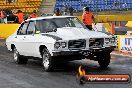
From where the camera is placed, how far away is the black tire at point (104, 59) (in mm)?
12644

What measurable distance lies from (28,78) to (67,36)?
1.79 metres

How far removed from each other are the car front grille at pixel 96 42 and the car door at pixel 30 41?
1.94 metres

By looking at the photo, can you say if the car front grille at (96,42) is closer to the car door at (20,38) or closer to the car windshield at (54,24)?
the car windshield at (54,24)

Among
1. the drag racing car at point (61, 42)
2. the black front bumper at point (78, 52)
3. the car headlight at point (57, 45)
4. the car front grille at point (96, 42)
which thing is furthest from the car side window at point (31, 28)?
the car front grille at point (96, 42)

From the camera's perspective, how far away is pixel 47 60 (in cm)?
1220

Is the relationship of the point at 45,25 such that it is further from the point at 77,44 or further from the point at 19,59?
the point at 19,59

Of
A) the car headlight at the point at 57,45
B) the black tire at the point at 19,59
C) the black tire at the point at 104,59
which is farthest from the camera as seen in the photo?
the black tire at the point at 19,59

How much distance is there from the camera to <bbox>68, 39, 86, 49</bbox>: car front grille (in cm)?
1176

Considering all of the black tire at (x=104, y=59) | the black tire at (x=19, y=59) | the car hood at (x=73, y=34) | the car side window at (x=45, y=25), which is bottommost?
the black tire at (x=19, y=59)

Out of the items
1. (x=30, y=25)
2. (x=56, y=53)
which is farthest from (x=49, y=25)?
(x=56, y=53)

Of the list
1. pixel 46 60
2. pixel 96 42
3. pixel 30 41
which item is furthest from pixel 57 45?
pixel 30 41

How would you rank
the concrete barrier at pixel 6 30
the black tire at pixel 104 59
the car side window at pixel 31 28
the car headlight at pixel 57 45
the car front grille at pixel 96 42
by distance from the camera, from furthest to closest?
the concrete barrier at pixel 6 30 → the car side window at pixel 31 28 → the black tire at pixel 104 59 → the car front grille at pixel 96 42 → the car headlight at pixel 57 45

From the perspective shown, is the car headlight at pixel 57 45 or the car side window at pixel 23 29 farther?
the car side window at pixel 23 29

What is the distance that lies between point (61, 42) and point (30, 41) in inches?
69.7
